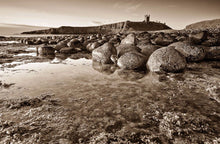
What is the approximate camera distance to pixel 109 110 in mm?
1412

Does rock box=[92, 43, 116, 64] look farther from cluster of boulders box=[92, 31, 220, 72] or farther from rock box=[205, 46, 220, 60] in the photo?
rock box=[205, 46, 220, 60]

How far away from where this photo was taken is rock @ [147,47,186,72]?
2.57 m

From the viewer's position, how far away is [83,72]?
276 cm

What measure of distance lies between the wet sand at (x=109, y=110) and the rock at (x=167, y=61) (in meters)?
0.31

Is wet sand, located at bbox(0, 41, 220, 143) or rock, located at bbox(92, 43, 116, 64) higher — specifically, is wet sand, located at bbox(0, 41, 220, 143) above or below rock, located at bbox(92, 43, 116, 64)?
below

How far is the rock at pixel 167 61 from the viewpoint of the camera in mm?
2574

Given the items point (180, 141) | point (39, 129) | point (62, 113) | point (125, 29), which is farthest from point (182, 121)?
point (125, 29)

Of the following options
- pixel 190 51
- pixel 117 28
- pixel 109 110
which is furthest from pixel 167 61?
pixel 117 28

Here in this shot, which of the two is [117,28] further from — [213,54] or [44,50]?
[213,54]

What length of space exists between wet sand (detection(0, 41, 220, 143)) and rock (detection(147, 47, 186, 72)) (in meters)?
0.31

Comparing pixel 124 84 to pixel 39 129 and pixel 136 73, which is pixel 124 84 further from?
pixel 39 129

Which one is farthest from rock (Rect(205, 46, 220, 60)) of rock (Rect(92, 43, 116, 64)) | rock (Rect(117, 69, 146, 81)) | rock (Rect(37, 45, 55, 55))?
rock (Rect(37, 45, 55, 55))

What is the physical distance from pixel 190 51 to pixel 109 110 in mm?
2961

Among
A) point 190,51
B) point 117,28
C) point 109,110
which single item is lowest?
point 109,110
